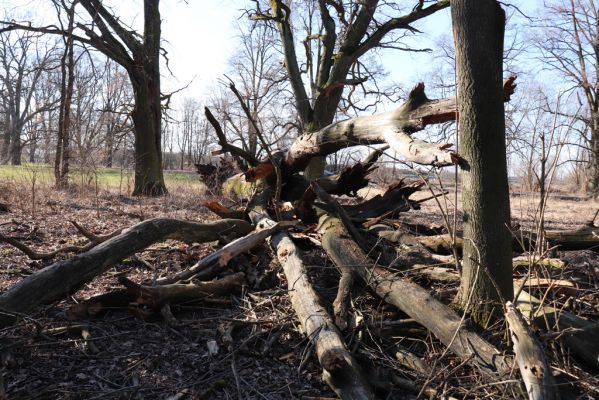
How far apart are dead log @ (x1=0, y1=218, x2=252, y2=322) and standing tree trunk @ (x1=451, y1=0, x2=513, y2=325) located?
9.82 feet

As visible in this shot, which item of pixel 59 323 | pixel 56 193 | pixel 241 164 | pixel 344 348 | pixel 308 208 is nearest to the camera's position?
pixel 344 348

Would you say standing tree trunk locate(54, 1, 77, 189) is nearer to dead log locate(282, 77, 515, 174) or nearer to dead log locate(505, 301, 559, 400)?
dead log locate(282, 77, 515, 174)

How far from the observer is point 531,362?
2449 millimetres

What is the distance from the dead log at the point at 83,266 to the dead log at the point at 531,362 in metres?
3.24

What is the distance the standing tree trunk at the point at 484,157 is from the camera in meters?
3.20

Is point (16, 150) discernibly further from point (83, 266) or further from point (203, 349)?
point (203, 349)

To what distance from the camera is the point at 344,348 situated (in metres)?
2.92

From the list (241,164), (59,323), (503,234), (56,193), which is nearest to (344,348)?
(503,234)

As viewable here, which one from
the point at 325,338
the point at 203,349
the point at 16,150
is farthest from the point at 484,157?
the point at 16,150

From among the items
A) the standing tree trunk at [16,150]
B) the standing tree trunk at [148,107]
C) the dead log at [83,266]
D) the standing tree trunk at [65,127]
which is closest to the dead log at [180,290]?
the dead log at [83,266]

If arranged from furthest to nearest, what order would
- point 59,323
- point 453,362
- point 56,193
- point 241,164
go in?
point 56,193 → point 241,164 → point 59,323 → point 453,362

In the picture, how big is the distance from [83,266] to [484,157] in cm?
330

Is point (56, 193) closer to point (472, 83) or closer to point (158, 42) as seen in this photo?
point (158, 42)

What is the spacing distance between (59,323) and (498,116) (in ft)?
12.2
